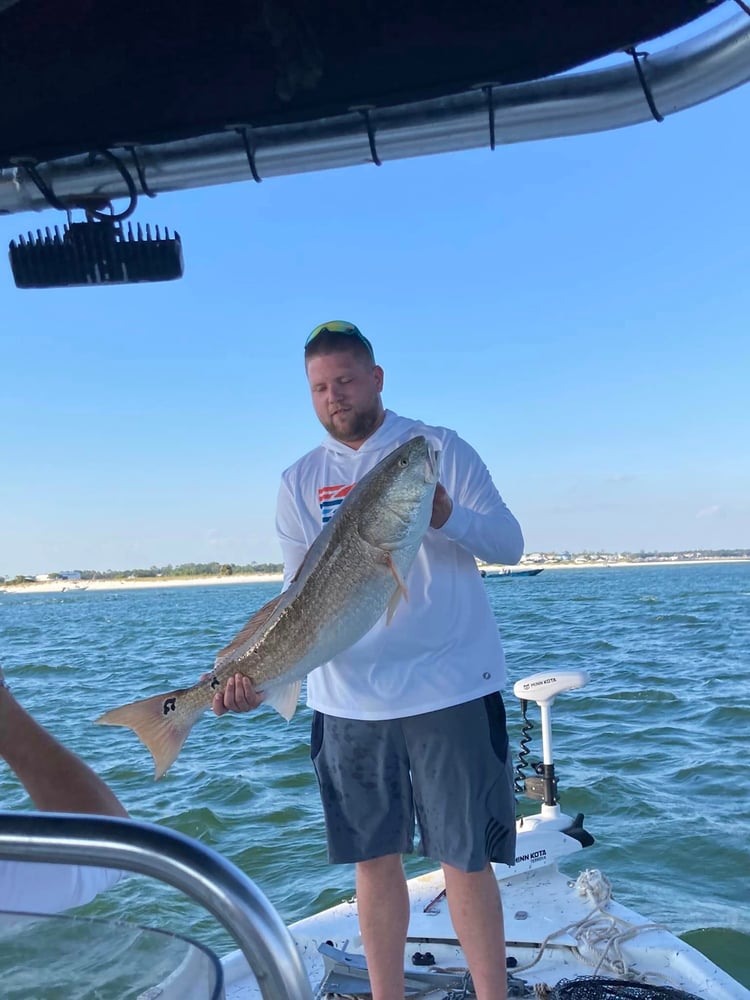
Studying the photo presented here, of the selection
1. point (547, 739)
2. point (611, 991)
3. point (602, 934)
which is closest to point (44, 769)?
point (611, 991)

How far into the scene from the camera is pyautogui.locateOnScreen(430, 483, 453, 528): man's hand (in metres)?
2.54

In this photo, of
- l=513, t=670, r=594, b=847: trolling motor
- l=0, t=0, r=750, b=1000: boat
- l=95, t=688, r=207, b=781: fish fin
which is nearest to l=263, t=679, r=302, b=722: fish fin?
l=95, t=688, r=207, b=781: fish fin

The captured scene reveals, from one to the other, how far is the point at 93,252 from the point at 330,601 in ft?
4.68

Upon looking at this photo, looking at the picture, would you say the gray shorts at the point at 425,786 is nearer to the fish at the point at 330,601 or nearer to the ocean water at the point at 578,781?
the fish at the point at 330,601

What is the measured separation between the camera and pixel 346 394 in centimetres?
286

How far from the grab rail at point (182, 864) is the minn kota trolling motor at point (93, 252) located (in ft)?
7.23

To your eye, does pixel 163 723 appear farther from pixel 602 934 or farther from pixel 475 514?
pixel 602 934

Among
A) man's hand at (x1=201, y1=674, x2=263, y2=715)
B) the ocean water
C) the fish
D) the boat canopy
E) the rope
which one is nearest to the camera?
the boat canopy

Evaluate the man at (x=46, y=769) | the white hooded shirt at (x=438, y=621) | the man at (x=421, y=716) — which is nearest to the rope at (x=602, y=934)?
the man at (x=421, y=716)

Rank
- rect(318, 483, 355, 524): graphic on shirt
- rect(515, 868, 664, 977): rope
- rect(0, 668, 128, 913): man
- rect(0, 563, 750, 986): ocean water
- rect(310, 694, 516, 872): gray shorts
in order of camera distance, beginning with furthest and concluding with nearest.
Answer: rect(0, 563, 750, 986): ocean water, rect(515, 868, 664, 977): rope, rect(318, 483, 355, 524): graphic on shirt, rect(310, 694, 516, 872): gray shorts, rect(0, 668, 128, 913): man

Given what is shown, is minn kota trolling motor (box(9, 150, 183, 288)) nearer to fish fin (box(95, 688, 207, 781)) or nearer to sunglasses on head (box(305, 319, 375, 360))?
sunglasses on head (box(305, 319, 375, 360))

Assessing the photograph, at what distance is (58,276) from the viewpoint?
275 cm

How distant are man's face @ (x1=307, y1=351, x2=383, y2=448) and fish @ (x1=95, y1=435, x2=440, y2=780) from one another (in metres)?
0.35

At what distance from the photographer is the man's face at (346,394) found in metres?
2.80
